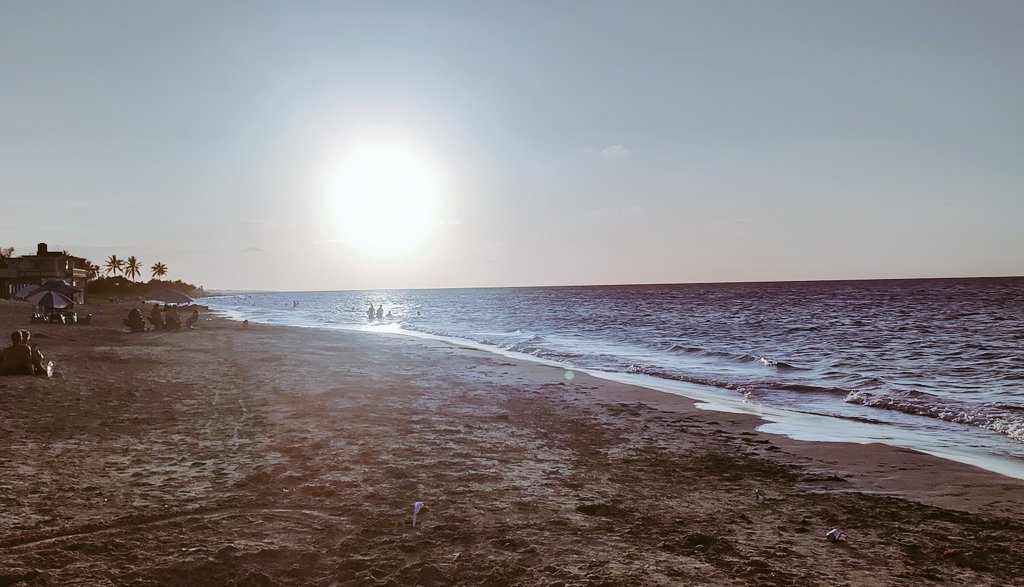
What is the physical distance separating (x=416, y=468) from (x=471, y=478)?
2.97 feet

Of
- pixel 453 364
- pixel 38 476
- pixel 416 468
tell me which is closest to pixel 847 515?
pixel 416 468

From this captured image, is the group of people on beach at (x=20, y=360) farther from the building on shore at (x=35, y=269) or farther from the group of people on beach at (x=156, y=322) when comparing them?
the building on shore at (x=35, y=269)

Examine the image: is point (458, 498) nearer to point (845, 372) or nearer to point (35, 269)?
point (845, 372)

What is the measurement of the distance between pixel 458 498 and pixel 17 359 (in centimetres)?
1505

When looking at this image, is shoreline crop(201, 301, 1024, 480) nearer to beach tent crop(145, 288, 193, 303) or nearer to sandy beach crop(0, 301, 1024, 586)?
sandy beach crop(0, 301, 1024, 586)

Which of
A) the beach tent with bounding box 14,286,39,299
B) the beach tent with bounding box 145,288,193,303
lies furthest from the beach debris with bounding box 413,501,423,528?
the beach tent with bounding box 14,286,39,299

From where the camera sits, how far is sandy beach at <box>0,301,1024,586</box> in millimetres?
5055

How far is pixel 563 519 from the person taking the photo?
629cm

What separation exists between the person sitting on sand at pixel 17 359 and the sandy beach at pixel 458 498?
168cm

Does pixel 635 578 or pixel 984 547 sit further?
pixel 984 547

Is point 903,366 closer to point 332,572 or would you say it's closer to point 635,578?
point 635,578

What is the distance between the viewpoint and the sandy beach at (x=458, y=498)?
16.6 feet

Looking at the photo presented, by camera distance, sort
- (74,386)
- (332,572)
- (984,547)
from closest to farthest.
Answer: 1. (332,572)
2. (984,547)
3. (74,386)

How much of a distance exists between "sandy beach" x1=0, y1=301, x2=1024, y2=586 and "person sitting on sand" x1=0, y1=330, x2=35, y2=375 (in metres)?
1.68
